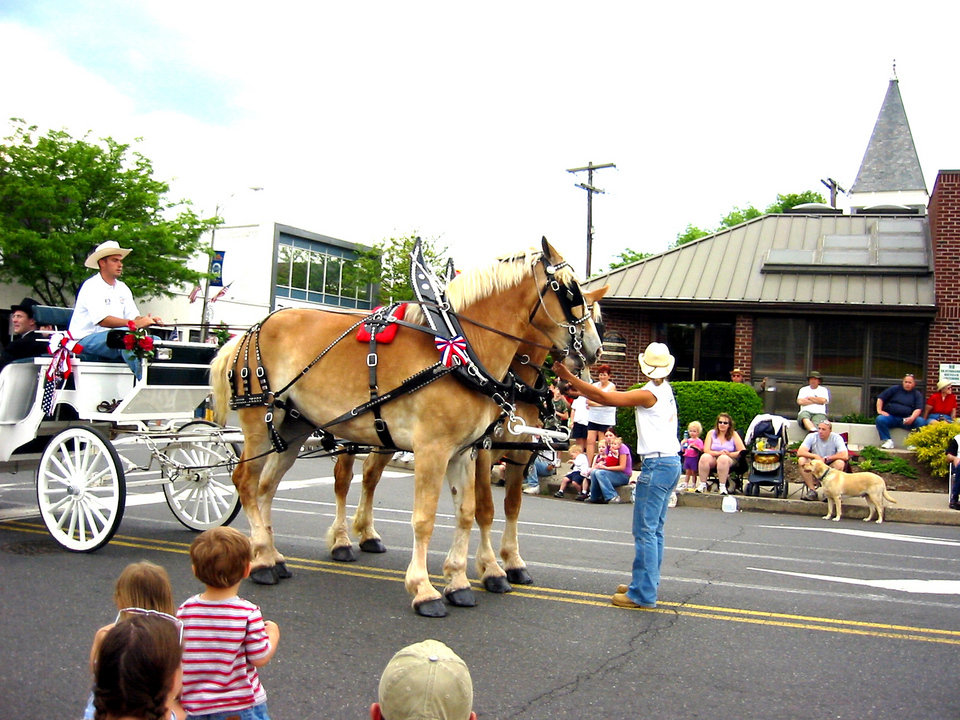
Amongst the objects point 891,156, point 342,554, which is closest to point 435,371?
point 342,554

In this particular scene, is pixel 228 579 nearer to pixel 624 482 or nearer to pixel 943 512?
pixel 624 482

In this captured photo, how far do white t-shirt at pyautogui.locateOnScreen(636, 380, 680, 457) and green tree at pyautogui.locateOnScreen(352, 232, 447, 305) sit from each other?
35915 millimetres

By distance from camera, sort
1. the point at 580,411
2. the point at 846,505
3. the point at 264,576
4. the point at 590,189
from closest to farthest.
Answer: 1. the point at 264,576
2. the point at 846,505
3. the point at 580,411
4. the point at 590,189

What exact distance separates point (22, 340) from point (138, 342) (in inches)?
52.5

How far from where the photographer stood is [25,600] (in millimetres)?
5934

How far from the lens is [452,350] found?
615 centimetres

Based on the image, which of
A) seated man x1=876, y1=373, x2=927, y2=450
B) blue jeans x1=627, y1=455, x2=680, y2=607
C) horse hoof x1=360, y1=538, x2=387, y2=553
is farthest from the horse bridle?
A: seated man x1=876, y1=373, x2=927, y2=450

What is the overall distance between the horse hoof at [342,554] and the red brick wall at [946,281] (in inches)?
660

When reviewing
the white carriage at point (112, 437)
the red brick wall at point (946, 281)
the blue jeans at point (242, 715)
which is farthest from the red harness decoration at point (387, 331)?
the red brick wall at point (946, 281)

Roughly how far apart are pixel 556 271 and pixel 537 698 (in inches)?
120

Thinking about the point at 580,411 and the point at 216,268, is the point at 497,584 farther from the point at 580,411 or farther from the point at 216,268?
the point at 216,268

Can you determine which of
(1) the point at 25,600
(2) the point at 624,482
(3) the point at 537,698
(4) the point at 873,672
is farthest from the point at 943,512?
(1) the point at 25,600

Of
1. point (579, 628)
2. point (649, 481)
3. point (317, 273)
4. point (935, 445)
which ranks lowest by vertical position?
point (579, 628)

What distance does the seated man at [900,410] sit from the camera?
17625 millimetres
